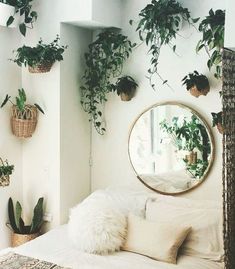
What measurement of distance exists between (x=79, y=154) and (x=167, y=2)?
5.12ft

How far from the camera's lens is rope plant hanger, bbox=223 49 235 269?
85.6 inches

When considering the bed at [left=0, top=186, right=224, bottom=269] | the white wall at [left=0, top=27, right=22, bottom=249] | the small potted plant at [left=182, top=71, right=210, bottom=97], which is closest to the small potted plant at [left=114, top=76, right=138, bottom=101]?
the small potted plant at [left=182, top=71, right=210, bottom=97]

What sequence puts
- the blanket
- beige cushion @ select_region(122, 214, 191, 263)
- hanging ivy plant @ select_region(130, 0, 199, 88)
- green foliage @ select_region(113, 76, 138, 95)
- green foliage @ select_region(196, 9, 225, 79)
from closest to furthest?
the blanket, beige cushion @ select_region(122, 214, 191, 263), green foliage @ select_region(196, 9, 225, 79), hanging ivy plant @ select_region(130, 0, 199, 88), green foliage @ select_region(113, 76, 138, 95)

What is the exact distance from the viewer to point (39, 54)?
133 inches

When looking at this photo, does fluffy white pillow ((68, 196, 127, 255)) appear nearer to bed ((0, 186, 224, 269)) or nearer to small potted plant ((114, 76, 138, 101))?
bed ((0, 186, 224, 269))

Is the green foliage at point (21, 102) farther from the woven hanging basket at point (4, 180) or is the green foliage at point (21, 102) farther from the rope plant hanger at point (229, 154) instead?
the rope plant hanger at point (229, 154)

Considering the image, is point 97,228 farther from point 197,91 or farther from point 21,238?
point 197,91

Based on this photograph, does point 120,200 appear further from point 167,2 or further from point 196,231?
point 167,2

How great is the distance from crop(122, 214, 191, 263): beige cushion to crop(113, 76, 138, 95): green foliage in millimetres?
1152

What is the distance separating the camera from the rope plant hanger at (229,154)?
2.17m

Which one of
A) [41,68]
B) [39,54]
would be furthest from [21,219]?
[39,54]

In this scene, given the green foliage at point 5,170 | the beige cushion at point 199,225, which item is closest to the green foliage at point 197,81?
the beige cushion at point 199,225

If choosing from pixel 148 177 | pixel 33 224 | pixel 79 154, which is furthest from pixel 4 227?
pixel 148 177

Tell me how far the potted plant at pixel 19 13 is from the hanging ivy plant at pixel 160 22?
0.94m
